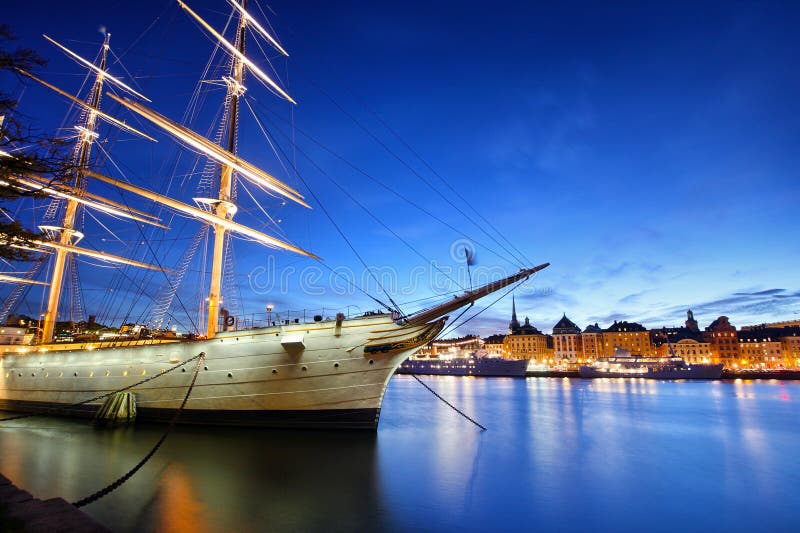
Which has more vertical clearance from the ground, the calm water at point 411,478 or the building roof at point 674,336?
the building roof at point 674,336

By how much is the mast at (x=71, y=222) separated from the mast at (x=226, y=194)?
857 centimetres

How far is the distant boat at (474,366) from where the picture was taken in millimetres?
92125

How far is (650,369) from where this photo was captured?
89250 millimetres

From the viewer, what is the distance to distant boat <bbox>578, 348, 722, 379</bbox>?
8656cm

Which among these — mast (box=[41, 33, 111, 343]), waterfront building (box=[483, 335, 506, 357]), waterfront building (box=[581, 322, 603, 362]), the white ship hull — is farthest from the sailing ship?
waterfront building (box=[581, 322, 603, 362])

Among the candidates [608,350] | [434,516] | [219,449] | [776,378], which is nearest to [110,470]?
[219,449]

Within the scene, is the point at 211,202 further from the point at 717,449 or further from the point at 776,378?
the point at 776,378

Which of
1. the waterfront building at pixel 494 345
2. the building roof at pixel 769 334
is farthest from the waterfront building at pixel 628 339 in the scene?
the waterfront building at pixel 494 345

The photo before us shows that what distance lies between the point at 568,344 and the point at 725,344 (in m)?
38.7

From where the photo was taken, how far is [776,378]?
8938 centimetres

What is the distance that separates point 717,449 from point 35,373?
32500mm

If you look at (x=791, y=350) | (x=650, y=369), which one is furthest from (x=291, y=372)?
(x=791, y=350)

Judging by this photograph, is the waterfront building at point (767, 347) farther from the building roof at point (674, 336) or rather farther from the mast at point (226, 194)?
the mast at point (226, 194)

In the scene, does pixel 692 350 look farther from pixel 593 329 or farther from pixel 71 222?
pixel 71 222
